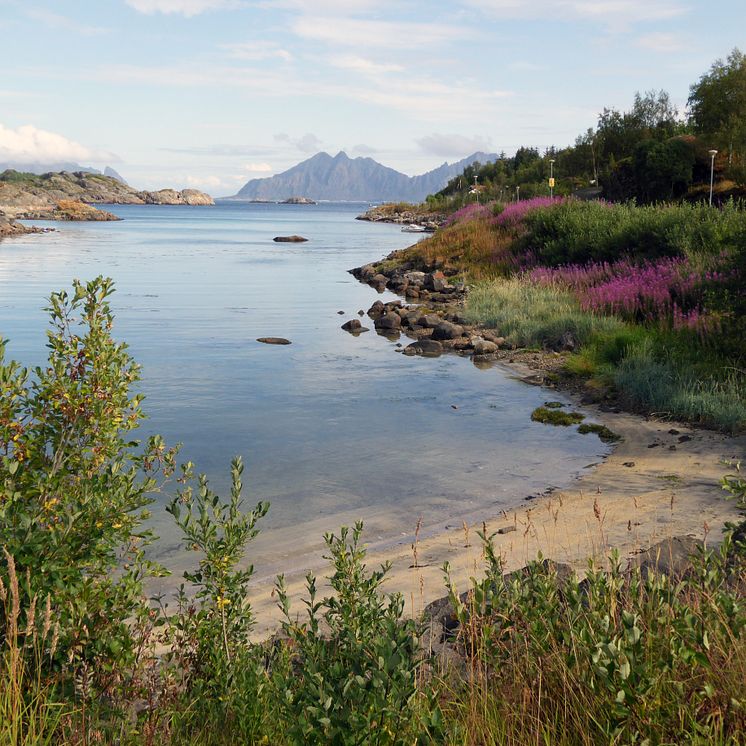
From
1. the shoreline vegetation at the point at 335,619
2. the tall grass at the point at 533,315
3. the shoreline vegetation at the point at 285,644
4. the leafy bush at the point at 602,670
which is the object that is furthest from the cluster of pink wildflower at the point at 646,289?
the leafy bush at the point at 602,670

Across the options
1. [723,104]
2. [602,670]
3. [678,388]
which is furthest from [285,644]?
[723,104]

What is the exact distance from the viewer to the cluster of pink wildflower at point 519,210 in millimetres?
33953

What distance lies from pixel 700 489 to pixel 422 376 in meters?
10.2

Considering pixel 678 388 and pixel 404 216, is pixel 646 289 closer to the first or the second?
pixel 678 388

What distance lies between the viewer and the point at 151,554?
8836 millimetres

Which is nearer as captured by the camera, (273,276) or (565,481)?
(565,481)

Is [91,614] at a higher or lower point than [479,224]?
lower

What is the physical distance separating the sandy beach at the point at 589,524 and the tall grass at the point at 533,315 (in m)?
8.05

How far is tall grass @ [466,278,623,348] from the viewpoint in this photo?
20453 millimetres

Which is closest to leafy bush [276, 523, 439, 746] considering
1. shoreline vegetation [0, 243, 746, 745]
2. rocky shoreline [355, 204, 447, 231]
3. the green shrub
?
shoreline vegetation [0, 243, 746, 745]

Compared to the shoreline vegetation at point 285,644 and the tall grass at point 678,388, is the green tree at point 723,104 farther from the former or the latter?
the shoreline vegetation at point 285,644

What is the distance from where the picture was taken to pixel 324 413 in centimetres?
1611

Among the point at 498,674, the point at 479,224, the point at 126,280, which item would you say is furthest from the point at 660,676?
the point at 126,280

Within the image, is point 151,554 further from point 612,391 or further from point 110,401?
point 612,391
